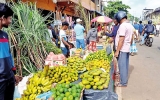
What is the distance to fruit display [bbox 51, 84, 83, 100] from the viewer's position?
3321 mm

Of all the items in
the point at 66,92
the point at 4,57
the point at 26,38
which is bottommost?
the point at 66,92

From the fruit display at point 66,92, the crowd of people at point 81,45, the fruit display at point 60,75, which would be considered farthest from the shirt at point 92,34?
the fruit display at point 66,92

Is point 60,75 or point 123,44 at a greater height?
point 123,44

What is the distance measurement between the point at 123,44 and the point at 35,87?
2684 millimetres

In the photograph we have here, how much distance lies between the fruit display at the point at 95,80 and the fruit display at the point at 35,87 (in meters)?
0.66

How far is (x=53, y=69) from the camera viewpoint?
4.27m

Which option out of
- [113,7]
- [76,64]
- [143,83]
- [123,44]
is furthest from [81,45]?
[113,7]

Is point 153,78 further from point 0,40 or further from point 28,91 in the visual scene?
point 0,40

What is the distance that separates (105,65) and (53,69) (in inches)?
58.2

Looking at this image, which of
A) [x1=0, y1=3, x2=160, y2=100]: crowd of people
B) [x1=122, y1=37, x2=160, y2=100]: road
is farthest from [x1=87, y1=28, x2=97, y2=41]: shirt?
[x1=122, y1=37, x2=160, y2=100]: road

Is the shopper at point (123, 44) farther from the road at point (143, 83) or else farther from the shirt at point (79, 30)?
the shirt at point (79, 30)

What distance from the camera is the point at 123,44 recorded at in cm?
536

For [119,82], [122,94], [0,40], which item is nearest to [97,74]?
[122,94]

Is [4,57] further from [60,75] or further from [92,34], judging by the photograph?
[92,34]
